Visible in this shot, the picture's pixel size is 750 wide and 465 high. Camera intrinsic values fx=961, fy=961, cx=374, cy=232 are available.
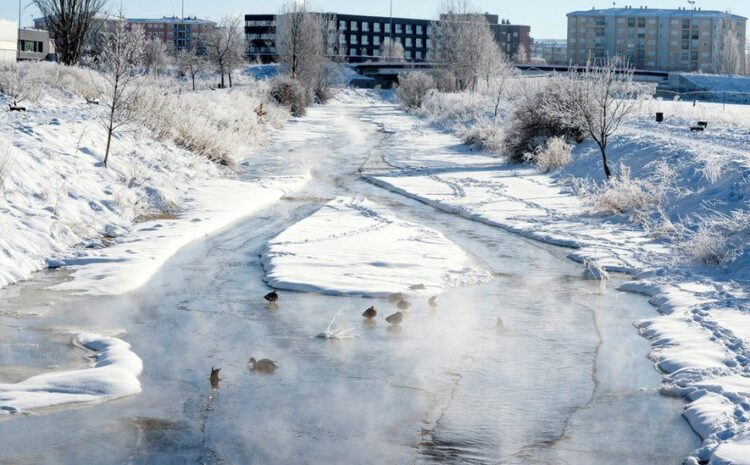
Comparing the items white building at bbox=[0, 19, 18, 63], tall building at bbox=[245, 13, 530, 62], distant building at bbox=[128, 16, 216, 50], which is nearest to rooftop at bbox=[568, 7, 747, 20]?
tall building at bbox=[245, 13, 530, 62]

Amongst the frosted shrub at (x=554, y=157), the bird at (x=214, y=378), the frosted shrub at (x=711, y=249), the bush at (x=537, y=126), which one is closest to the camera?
the bird at (x=214, y=378)

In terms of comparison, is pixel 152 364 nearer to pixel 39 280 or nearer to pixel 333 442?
pixel 333 442

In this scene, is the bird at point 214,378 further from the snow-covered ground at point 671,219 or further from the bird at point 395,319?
the snow-covered ground at point 671,219

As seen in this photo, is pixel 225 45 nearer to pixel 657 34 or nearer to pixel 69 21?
pixel 69 21

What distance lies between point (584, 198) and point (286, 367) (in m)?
12.9

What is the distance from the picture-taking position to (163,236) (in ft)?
51.3

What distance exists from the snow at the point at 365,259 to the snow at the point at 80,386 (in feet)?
12.4

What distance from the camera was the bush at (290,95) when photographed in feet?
169

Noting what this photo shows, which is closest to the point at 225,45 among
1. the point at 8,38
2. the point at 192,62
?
the point at 192,62

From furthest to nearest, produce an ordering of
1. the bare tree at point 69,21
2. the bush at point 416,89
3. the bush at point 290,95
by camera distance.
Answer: the bush at point 416,89 < the bush at point 290,95 < the bare tree at point 69,21

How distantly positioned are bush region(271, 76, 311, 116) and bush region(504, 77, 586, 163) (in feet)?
75.6

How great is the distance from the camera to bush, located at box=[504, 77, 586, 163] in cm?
2797

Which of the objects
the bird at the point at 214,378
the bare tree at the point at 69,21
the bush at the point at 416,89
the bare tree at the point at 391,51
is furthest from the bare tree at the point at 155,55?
the bird at the point at 214,378

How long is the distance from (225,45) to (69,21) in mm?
38129
